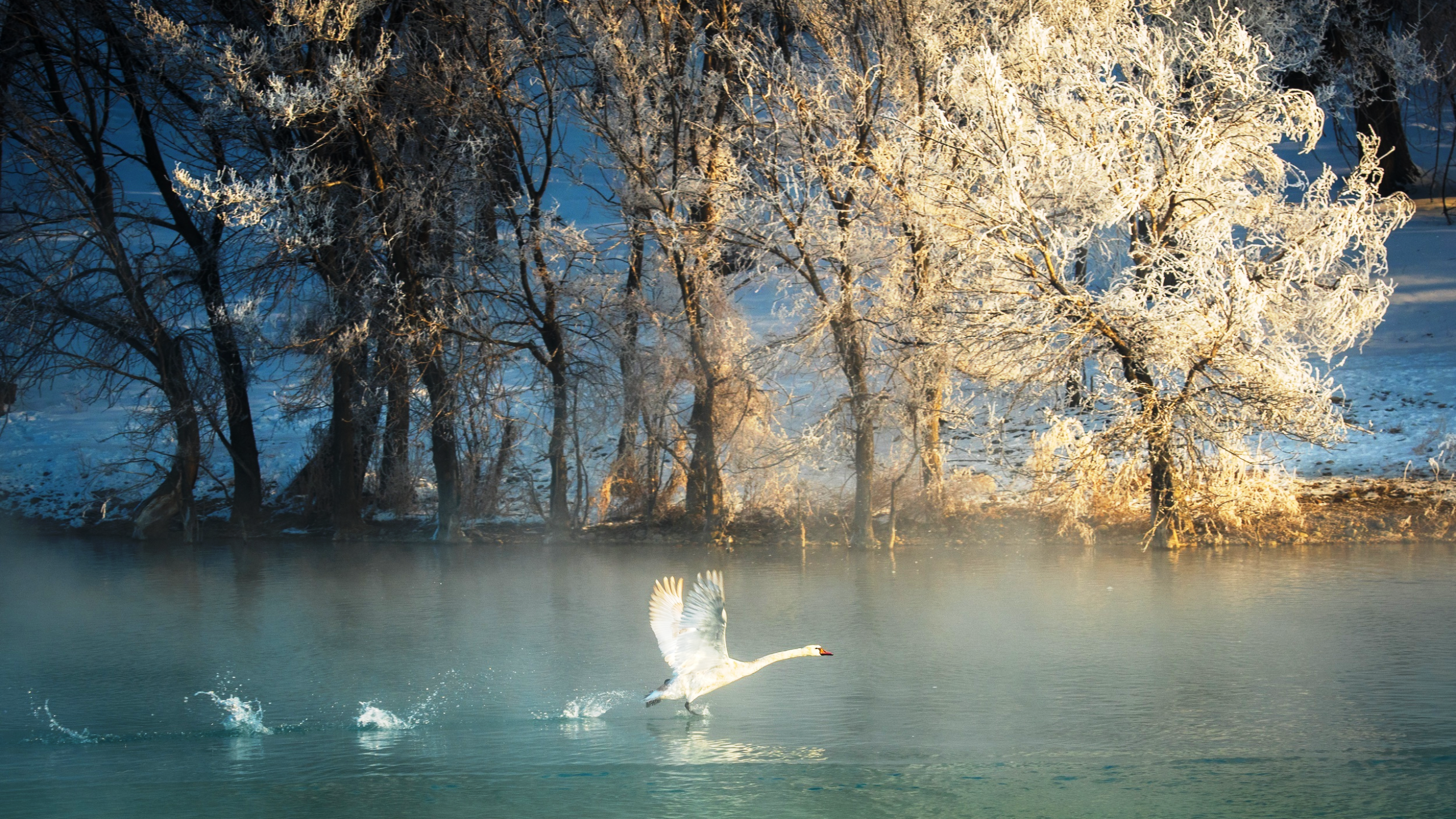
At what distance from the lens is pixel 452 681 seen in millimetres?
10953

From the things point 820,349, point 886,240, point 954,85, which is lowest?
point 820,349

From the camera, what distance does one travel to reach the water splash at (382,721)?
966 centimetres

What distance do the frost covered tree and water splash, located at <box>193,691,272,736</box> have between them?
9.29 metres

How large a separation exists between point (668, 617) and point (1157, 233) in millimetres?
9510

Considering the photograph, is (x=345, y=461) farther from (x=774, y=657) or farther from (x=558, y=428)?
(x=774, y=657)

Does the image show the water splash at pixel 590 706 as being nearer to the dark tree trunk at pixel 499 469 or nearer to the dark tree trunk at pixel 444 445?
the dark tree trunk at pixel 444 445

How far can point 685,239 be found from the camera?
17.8m

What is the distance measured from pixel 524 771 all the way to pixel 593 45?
12.1 meters

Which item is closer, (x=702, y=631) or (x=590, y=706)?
(x=702, y=631)

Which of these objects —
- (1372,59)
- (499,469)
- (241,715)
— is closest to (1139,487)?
(499,469)

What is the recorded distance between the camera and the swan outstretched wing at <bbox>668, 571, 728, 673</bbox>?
890 centimetres

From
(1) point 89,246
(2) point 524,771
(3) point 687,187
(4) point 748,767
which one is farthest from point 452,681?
(1) point 89,246

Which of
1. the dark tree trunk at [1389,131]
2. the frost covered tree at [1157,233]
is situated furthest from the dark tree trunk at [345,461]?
the dark tree trunk at [1389,131]

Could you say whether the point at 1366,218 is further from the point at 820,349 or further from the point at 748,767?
the point at 748,767
